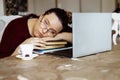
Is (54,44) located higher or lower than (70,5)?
lower

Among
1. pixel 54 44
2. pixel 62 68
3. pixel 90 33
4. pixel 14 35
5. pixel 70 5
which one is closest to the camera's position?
pixel 62 68

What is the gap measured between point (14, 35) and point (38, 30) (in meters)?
0.29

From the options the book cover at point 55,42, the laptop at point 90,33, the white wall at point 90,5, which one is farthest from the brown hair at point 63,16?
the white wall at point 90,5

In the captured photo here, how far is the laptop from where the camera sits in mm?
981

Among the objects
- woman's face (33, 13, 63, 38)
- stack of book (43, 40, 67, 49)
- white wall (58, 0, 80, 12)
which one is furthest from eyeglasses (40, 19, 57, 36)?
white wall (58, 0, 80, 12)

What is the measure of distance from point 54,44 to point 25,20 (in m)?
0.55

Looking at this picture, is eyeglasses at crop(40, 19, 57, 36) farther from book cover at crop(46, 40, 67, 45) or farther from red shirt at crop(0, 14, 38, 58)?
red shirt at crop(0, 14, 38, 58)

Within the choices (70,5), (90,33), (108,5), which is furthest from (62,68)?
(108,5)

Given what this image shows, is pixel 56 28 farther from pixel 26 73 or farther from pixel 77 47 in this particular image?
pixel 26 73

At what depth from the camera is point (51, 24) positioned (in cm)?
130

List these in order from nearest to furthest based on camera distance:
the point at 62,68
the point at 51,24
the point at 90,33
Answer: the point at 62,68 → the point at 90,33 → the point at 51,24

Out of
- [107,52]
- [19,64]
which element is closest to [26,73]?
[19,64]

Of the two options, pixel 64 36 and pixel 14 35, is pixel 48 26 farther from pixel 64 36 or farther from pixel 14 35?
pixel 14 35

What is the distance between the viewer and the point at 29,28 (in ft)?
5.14
